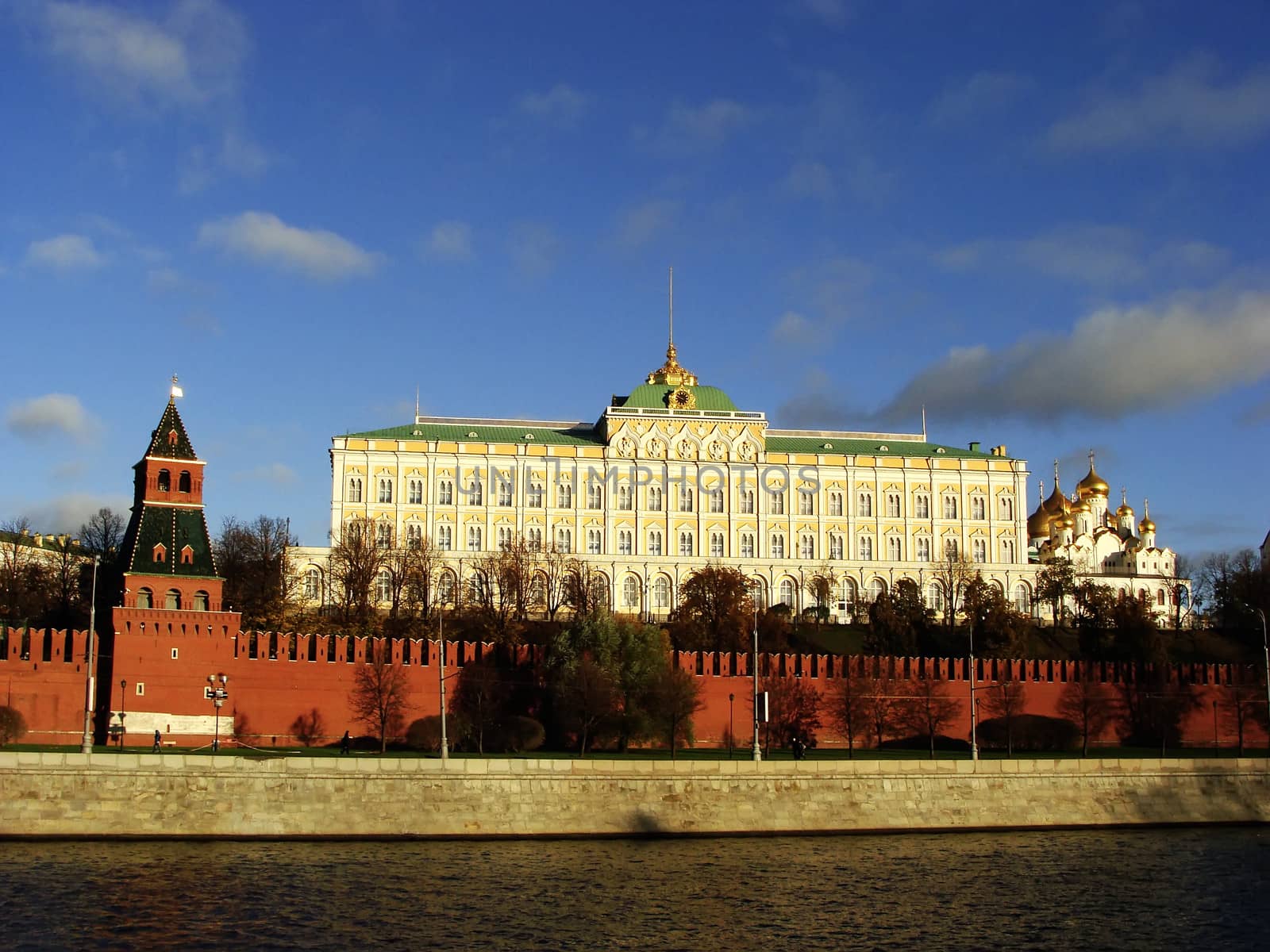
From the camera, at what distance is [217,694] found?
179 ft

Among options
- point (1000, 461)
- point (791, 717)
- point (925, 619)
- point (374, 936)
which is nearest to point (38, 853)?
point (374, 936)

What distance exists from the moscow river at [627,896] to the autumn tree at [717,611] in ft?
97.1

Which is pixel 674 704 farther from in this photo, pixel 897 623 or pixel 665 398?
pixel 665 398

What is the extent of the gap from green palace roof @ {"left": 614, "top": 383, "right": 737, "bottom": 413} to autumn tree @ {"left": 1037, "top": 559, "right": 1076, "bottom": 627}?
24480 millimetres

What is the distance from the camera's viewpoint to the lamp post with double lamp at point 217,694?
54.8 metres

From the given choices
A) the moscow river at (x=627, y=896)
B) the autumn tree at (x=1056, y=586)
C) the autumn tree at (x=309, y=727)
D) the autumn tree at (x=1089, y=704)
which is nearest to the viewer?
the moscow river at (x=627, y=896)

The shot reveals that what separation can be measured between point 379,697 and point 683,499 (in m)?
50.5

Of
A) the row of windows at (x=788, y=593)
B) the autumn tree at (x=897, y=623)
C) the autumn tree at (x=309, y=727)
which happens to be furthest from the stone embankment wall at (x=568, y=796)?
the row of windows at (x=788, y=593)

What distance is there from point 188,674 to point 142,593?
3.37 meters

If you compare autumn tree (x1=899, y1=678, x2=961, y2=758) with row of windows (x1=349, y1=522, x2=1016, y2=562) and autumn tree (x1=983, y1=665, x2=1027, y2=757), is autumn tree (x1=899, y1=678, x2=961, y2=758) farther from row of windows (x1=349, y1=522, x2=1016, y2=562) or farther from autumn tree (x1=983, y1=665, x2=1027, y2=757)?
row of windows (x1=349, y1=522, x2=1016, y2=562)

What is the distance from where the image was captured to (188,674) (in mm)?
56469

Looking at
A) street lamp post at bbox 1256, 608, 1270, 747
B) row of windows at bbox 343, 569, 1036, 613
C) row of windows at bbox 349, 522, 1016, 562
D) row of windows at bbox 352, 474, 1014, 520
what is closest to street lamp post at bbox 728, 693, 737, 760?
street lamp post at bbox 1256, 608, 1270, 747

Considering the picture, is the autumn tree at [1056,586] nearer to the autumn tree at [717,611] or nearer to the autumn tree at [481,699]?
the autumn tree at [717,611]

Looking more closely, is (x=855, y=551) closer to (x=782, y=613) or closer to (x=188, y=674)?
(x=782, y=613)
